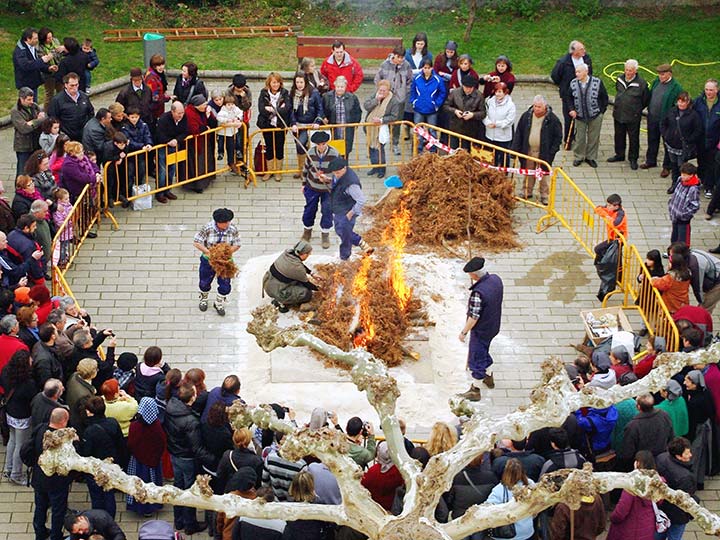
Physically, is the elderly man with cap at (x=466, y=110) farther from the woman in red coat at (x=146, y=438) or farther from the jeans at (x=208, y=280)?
the woman in red coat at (x=146, y=438)

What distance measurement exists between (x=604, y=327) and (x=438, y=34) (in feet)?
35.2

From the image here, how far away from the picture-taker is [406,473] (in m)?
11.8

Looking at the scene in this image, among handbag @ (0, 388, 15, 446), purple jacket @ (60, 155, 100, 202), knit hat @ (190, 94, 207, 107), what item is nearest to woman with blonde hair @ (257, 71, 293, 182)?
knit hat @ (190, 94, 207, 107)

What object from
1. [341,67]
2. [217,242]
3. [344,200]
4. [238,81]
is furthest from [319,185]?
[341,67]

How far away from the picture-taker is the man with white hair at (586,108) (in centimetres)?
2244

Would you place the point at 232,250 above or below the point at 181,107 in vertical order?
below

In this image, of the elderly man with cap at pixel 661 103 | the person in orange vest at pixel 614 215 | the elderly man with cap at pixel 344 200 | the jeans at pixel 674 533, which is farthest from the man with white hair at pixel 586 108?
the jeans at pixel 674 533

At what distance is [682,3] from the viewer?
27938 mm

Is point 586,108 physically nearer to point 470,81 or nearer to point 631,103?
point 631,103

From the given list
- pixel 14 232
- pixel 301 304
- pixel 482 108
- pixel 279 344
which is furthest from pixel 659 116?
pixel 279 344

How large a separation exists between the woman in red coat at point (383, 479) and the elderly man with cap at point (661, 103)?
34.5ft

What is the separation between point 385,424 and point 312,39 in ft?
47.9

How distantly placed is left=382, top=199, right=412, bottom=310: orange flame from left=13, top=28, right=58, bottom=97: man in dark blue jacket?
6417 millimetres

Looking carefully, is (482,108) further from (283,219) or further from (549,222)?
(283,219)
